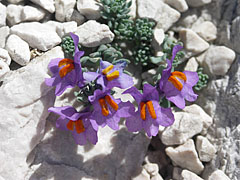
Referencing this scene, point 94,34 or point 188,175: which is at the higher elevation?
point 94,34

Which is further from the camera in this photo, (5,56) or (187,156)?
(187,156)

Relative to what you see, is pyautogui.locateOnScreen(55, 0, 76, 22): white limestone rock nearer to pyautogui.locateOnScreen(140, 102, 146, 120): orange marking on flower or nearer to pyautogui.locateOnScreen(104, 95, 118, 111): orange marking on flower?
pyautogui.locateOnScreen(104, 95, 118, 111): orange marking on flower

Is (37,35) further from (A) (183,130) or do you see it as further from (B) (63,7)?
(A) (183,130)

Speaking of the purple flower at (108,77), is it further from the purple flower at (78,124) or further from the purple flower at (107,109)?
the purple flower at (78,124)

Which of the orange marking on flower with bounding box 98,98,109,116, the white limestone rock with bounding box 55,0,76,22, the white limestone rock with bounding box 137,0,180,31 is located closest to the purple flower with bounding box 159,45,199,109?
the orange marking on flower with bounding box 98,98,109,116

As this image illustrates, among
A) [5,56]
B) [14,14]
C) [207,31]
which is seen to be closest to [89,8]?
[14,14]

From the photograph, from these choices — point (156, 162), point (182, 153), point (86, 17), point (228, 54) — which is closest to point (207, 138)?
point (182, 153)

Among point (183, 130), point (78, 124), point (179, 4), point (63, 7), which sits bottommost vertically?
point (183, 130)
